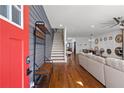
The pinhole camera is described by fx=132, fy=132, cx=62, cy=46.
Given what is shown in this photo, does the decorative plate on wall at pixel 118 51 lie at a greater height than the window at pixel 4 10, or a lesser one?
lesser

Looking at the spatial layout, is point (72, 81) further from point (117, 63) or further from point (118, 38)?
point (118, 38)

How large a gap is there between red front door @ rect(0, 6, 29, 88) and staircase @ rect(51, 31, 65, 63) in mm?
7489

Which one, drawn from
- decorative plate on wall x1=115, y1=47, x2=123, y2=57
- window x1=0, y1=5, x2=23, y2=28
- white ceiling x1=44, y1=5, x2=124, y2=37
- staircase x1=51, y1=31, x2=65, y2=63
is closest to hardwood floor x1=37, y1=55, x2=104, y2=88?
white ceiling x1=44, y1=5, x2=124, y2=37

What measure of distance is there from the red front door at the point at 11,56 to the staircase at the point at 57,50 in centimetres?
749

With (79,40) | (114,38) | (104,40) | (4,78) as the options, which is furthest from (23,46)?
(79,40)

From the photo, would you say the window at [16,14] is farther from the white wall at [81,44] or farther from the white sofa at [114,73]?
the white wall at [81,44]

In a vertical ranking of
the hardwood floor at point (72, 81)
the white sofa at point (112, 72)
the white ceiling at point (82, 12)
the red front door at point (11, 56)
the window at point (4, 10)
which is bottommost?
the hardwood floor at point (72, 81)

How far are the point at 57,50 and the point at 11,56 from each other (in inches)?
341

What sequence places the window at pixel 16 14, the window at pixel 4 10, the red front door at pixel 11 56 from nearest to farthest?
the red front door at pixel 11 56 → the window at pixel 4 10 → the window at pixel 16 14

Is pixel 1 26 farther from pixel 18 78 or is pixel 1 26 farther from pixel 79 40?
pixel 79 40

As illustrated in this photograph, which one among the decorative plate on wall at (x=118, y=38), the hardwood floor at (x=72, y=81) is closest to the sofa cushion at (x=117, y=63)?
the hardwood floor at (x=72, y=81)

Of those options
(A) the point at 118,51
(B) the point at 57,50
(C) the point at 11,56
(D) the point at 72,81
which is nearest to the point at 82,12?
(D) the point at 72,81

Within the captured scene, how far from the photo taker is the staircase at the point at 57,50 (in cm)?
910

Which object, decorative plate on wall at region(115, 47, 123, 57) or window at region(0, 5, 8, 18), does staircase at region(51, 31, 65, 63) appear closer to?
decorative plate on wall at region(115, 47, 123, 57)
